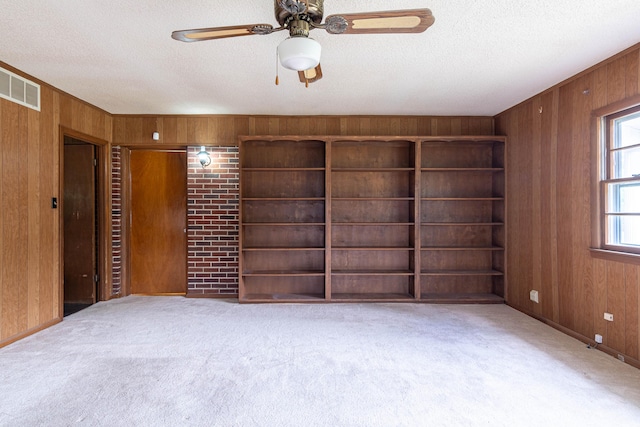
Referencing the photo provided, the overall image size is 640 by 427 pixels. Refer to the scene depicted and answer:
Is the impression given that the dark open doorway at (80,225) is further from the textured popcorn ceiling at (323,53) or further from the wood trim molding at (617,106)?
the wood trim molding at (617,106)

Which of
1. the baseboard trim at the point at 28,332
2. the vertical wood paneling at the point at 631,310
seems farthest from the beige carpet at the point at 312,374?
the vertical wood paneling at the point at 631,310

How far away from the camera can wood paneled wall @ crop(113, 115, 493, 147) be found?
436cm

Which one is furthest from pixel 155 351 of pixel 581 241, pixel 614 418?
pixel 581 241

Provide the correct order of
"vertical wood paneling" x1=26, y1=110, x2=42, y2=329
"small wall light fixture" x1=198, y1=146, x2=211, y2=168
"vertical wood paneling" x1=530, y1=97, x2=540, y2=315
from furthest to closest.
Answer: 1. "small wall light fixture" x1=198, y1=146, x2=211, y2=168
2. "vertical wood paneling" x1=530, y1=97, x2=540, y2=315
3. "vertical wood paneling" x1=26, y1=110, x2=42, y2=329

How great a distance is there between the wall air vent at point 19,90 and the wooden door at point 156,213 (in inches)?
56.2

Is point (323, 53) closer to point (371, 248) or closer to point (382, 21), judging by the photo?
point (382, 21)

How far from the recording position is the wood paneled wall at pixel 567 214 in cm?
259

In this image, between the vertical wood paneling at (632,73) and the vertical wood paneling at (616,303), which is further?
the vertical wood paneling at (616,303)

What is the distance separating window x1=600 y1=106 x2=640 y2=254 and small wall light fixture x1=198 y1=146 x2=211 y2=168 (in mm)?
4286

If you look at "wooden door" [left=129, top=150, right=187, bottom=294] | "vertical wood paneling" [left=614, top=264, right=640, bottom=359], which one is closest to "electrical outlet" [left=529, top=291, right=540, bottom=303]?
"vertical wood paneling" [left=614, top=264, right=640, bottom=359]

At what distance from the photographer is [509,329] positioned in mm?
3211

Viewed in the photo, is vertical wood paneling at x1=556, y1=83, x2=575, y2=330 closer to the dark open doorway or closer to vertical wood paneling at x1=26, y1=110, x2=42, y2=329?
vertical wood paneling at x1=26, y1=110, x2=42, y2=329

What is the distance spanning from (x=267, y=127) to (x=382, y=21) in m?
2.94

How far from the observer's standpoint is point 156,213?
4520 millimetres
